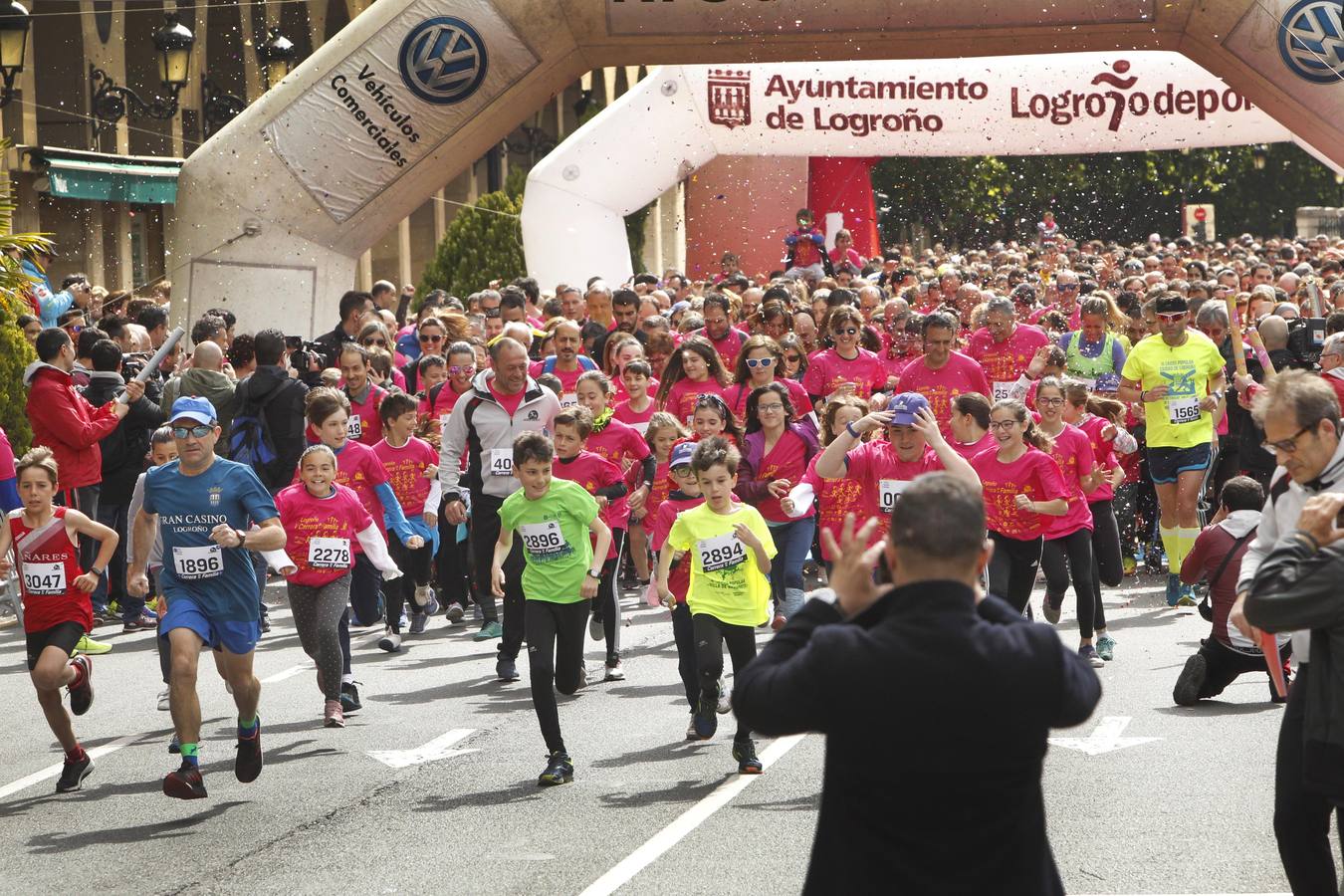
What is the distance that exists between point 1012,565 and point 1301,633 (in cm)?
551

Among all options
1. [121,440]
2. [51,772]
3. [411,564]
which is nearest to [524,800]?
[51,772]

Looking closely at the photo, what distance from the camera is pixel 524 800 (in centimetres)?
833

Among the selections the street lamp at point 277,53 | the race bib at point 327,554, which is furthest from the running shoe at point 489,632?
the street lamp at point 277,53

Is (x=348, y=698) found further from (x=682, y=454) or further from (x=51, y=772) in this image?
(x=682, y=454)

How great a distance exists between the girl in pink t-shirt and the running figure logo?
39.3ft

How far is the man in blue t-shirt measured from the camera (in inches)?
334

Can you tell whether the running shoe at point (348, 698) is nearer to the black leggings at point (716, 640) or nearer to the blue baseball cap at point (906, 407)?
the black leggings at point (716, 640)

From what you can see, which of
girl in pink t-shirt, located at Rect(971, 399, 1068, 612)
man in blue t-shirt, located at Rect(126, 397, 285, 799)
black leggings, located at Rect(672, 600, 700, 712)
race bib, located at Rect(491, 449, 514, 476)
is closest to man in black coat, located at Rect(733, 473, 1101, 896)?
man in blue t-shirt, located at Rect(126, 397, 285, 799)

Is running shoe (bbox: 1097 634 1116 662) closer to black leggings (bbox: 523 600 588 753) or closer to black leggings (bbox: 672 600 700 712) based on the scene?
black leggings (bbox: 672 600 700 712)

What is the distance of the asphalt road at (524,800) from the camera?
279 inches

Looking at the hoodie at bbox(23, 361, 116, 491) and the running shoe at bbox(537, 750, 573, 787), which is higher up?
the hoodie at bbox(23, 361, 116, 491)

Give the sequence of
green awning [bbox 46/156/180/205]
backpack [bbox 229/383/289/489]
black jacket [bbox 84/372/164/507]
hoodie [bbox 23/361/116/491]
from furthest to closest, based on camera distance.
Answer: green awning [bbox 46/156/180/205]
black jacket [bbox 84/372/164/507]
backpack [bbox 229/383/289/489]
hoodie [bbox 23/361/116/491]

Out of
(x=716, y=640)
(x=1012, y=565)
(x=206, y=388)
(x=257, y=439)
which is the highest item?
(x=206, y=388)

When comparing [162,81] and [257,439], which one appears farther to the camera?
[162,81]
